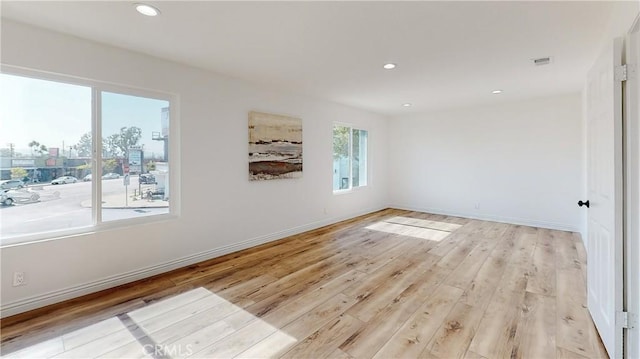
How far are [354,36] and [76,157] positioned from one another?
113 inches

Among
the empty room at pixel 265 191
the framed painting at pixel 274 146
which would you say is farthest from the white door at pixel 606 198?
the framed painting at pixel 274 146

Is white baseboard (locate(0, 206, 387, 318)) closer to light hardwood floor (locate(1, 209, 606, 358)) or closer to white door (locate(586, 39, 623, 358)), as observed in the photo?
light hardwood floor (locate(1, 209, 606, 358))

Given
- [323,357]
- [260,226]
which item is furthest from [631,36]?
[260,226]

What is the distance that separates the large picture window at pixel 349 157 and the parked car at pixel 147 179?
335 centimetres

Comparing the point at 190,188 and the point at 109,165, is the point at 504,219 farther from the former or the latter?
the point at 109,165

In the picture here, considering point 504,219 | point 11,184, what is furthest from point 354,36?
point 504,219

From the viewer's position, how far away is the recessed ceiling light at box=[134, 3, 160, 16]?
208 centimetres

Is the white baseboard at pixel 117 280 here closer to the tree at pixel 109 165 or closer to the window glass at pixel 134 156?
the window glass at pixel 134 156

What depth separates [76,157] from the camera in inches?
106

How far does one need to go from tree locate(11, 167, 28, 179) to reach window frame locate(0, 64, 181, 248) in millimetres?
471

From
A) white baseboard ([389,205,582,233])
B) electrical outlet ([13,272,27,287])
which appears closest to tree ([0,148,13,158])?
electrical outlet ([13,272,27,287])

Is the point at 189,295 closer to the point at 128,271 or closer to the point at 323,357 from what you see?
the point at 128,271

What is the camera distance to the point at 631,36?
65.6 inches

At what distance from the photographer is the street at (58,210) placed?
2394 millimetres
